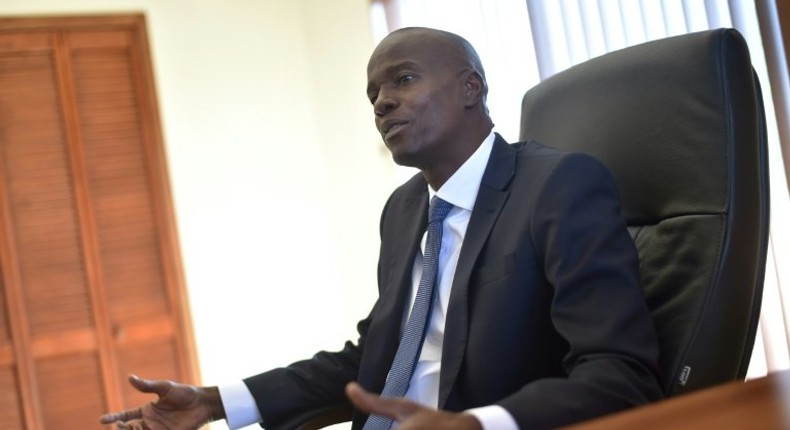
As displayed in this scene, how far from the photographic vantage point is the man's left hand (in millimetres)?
1121

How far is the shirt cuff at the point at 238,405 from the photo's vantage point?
1.81 meters

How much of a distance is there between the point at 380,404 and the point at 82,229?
3294 millimetres

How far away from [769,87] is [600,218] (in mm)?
1019

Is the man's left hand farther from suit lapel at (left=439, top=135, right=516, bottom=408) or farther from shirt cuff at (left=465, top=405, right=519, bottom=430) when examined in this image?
suit lapel at (left=439, top=135, right=516, bottom=408)

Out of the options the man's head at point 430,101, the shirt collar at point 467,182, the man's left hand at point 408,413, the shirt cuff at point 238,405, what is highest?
the man's head at point 430,101

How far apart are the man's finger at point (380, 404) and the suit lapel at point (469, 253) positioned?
1.34 feet

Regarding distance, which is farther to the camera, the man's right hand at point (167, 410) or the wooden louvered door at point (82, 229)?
the wooden louvered door at point (82, 229)

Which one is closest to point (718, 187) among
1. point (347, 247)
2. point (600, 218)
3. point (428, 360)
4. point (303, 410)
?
point (600, 218)

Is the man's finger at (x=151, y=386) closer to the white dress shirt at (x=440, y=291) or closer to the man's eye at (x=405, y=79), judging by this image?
the white dress shirt at (x=440, y=291)

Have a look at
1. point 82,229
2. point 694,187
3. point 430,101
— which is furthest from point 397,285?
point 82,229

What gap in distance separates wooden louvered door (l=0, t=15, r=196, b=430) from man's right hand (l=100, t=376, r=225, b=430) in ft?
8.06

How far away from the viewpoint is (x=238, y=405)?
1.82 m

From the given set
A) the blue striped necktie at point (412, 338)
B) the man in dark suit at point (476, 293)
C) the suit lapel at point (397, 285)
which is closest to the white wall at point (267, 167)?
the suit lapel at point (397, 285)

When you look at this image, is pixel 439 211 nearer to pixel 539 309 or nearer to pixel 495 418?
pixel 539 309
